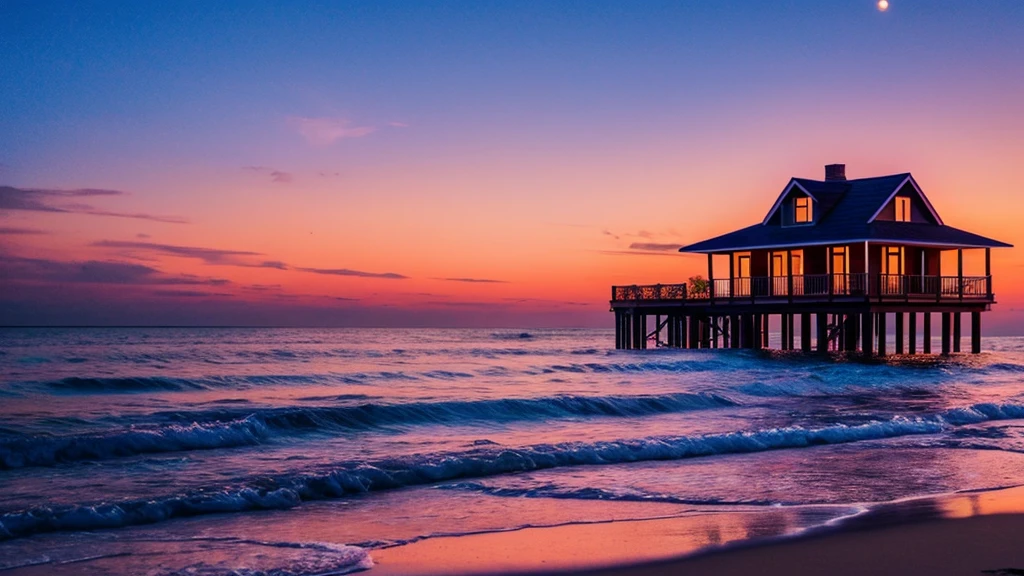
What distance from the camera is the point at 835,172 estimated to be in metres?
47.3

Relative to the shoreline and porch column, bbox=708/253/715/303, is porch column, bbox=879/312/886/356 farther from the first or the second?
the shoreline

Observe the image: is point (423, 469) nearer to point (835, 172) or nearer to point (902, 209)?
point (902, 209)

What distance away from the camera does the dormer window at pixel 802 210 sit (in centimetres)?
4356

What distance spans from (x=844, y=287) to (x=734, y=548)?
32.5m

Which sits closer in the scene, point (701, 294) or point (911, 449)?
point (911, 449)

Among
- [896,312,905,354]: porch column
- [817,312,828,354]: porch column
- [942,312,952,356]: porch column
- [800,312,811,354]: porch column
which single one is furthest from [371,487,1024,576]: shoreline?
[896,312,905,354]: porch column

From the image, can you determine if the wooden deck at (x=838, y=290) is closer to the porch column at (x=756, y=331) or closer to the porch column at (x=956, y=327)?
the porch column at (x=756, y=331)

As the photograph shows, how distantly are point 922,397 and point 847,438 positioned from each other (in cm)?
943

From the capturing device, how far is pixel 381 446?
16406mm

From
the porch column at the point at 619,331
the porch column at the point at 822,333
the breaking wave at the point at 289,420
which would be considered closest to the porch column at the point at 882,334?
the porch column at the point at 822,333

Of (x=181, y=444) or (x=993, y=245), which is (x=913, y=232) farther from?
(x=181, y=444)

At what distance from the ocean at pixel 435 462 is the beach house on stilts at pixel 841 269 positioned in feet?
31.7

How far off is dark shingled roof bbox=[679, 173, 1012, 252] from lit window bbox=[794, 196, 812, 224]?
0.58m

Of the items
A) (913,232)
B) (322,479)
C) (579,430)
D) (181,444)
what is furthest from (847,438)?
(913,232)
